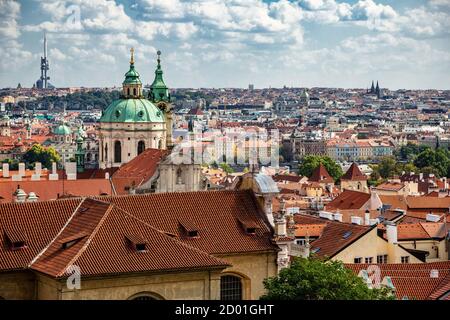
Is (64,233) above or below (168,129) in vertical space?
below

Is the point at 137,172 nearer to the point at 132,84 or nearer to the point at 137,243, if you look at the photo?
the point at 132,84

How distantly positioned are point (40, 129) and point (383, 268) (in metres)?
112

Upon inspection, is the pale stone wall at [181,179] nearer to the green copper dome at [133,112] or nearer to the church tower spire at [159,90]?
the green copper dome at [133,112]

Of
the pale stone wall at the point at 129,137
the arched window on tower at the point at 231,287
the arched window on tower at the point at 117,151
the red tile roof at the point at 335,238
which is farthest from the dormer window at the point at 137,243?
the arched window on tower at the point at 117,151

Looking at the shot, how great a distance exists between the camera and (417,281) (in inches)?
722

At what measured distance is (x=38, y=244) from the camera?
16109 mm

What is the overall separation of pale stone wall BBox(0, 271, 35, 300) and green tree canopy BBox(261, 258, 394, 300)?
3154 mm

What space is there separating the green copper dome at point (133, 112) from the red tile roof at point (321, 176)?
40.0 feet

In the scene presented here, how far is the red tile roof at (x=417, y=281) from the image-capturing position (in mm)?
17680

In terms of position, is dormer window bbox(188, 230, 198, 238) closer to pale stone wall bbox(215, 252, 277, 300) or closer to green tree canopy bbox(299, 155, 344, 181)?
pale stone wall bbox(215, 252, 277, 300)

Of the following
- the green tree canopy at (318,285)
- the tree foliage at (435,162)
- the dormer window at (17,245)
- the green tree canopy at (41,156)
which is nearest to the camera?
the green tree canopy at (318,285)

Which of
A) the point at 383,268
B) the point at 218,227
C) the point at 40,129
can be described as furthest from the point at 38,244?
the point at 40,129

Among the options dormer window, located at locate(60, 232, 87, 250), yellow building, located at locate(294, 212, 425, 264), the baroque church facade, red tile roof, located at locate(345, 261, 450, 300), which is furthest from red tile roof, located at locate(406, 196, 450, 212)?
dormer window, located at locate(60, 232, 87, 250)
